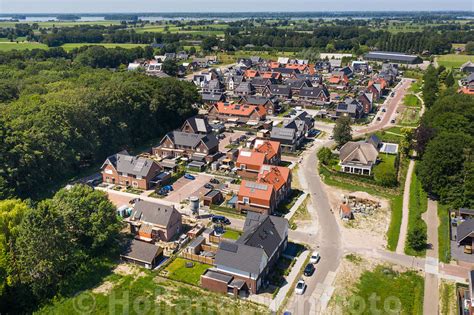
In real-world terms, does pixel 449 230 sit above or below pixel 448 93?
below

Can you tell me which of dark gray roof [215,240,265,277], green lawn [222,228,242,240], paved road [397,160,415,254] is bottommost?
green lawn [222,228,242,240]

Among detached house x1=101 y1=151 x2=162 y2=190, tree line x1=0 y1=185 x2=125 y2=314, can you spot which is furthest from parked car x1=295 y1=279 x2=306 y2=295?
detached house x1=101 y1=151 x2=162 y2=190

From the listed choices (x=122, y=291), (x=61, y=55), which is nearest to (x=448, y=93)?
(x=122, y=291)

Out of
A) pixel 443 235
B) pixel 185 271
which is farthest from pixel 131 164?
pixel 443 235

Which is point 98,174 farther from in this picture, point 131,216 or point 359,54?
point 359,54

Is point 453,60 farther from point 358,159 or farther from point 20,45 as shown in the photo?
point 20,45

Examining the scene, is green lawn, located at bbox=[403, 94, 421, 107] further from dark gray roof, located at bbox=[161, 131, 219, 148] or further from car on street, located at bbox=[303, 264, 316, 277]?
car on street, located at bbox=[303, 264, 316, 277]
